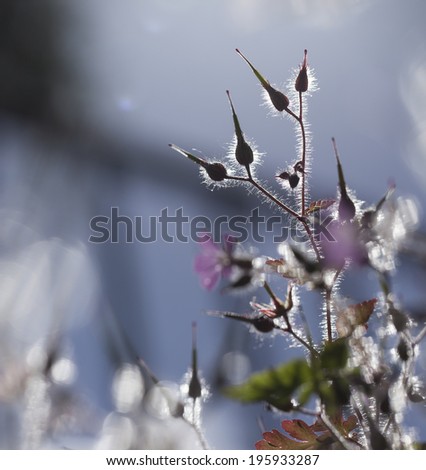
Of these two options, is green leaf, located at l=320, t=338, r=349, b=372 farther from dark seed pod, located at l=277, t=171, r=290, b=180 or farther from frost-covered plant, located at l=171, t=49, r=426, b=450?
dark seed pod, located at l=277, t=171, r=290, b=180

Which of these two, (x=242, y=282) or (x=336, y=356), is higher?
(x=242, y=282)

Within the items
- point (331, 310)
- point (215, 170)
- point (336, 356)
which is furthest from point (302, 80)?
point (336, 356)

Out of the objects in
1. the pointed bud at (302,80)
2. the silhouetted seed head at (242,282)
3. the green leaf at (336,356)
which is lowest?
the green leaf at (336,356)

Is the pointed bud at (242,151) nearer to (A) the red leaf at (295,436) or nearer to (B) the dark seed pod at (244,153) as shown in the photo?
(B) the dark seed pod at (244,153)

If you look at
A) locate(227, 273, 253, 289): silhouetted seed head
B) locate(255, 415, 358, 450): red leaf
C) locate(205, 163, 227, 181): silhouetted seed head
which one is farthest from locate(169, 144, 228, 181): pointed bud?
locate(255, 415, 358, 450): red leaf

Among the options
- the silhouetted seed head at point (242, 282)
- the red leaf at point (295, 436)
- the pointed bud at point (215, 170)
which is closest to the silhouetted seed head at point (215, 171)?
the pointed bud at point (215, 170)

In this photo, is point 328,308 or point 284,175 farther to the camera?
point 284,175

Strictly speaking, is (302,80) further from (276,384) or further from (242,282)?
(276,384)

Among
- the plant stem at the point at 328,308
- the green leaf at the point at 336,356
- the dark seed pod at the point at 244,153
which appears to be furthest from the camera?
the dark seed pod at the point at 244,153
